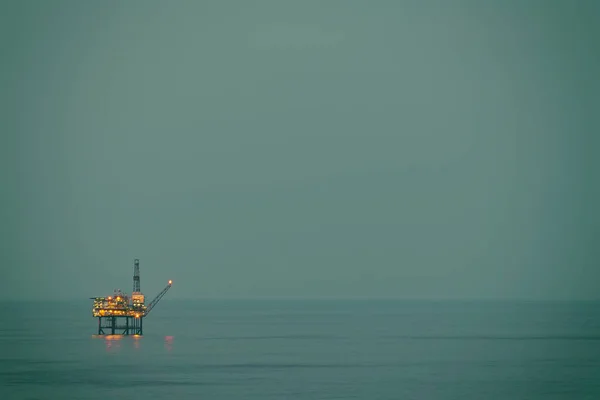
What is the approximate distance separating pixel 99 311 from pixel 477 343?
6949 cm

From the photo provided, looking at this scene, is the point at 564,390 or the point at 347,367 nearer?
the point at 564,390

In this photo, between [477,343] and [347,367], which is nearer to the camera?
[347,367]

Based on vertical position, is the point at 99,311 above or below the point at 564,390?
above

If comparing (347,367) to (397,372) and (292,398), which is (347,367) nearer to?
(397,372)

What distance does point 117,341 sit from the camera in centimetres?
17950

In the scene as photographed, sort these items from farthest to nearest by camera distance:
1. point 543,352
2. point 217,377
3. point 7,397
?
1. point 543,352
2. point 217,377
3. point 7,397

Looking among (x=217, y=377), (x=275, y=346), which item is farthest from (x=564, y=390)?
(x=275, y=346)

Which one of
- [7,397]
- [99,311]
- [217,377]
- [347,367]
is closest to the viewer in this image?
[7,397]

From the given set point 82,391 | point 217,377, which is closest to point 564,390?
point 217,377

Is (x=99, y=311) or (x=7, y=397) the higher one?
(x=99, y=311)

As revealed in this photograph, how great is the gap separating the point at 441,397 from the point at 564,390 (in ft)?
53.9

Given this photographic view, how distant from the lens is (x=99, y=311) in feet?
580

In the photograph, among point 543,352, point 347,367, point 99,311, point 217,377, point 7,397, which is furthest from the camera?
point 99,311

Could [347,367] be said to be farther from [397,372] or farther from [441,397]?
[441,397]
